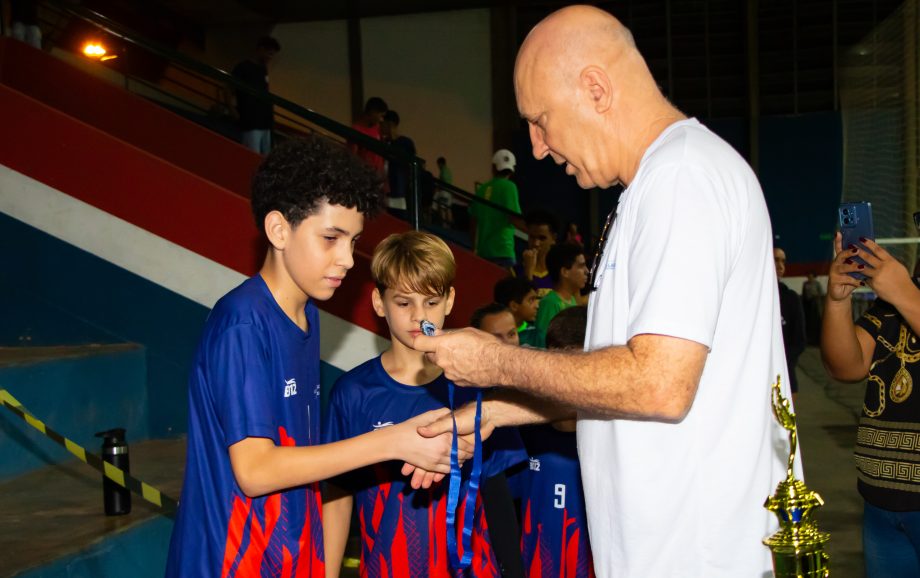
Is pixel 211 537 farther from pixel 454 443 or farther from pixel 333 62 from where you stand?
pixel 333 62

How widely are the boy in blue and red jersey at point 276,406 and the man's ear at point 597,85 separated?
81cm

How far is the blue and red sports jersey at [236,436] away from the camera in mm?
2115

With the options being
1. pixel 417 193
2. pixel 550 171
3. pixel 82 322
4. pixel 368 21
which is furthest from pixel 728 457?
pixel 368 21

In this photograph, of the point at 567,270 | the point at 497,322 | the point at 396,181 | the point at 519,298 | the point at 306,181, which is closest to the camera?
the point at 306,181

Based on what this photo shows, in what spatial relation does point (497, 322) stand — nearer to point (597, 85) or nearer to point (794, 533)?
point (597, 85)

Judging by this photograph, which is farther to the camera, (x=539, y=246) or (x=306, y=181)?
(x=539, y=246)

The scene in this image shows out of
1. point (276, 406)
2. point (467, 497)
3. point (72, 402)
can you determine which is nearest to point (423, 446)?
point (467, 497)

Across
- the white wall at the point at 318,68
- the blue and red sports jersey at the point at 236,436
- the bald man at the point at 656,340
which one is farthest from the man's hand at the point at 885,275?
the white wall at the point at 318,68

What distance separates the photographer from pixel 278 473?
2100 mm

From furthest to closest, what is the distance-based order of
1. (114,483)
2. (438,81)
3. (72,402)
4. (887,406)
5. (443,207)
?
(438,81) < (443,207) < (72,402) < (114,483) < (887,406)

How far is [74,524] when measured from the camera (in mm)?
3588

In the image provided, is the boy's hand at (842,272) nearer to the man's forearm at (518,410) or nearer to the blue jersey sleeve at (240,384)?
the man's forearm at (518,410)

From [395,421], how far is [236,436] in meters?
0.85

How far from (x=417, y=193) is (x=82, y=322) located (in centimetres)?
219
